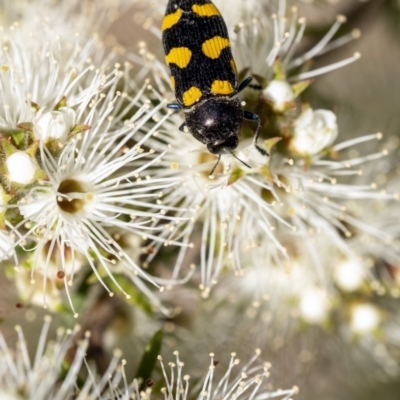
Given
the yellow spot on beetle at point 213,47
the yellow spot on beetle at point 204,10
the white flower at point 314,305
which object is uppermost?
the yellow spot on beetle at point 204,10

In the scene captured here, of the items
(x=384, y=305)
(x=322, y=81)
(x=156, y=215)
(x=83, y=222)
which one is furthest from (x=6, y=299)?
(x=322, y=81)

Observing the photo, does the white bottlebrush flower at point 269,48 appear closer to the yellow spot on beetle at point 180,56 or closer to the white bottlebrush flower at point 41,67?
the yellow spot on beetle at point 180,56

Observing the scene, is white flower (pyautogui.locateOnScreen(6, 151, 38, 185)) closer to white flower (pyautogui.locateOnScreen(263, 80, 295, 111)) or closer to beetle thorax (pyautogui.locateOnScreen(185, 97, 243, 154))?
beetle thorax (pyautogui.locateOnScreen(185, 97, 243, 154))

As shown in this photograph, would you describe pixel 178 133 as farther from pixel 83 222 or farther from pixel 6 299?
pixel 6 299

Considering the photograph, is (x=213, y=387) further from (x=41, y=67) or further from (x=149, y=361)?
(x=41, y=67)

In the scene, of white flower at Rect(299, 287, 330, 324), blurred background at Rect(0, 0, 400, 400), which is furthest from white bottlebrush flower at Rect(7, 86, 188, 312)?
white flower at Rect(299, 287, 330, 324)

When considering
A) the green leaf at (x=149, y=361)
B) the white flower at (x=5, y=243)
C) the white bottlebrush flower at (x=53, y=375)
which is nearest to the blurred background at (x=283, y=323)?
the white bottlebrush flower at (x=53, y=375)

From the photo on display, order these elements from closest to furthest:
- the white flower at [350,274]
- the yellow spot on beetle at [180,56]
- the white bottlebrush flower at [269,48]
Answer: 1. the yellow spot on beetle at [180,56]
2. the white bottlebrush flower at [269,48]
3. the white flower at [350,274]
